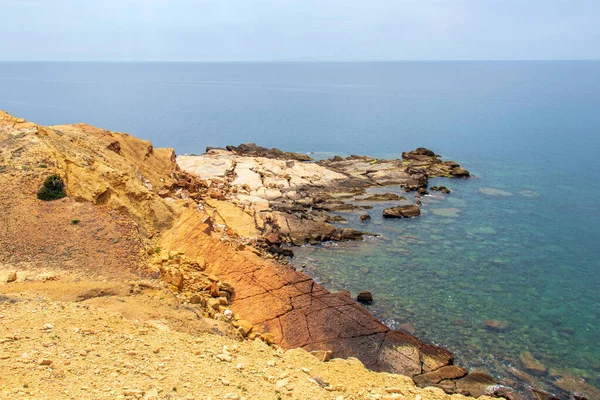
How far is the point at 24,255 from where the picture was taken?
A: 2020 centimetres

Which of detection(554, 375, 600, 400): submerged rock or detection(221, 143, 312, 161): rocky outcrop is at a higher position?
detection(221, 143, 312, 161): rocky outcrop

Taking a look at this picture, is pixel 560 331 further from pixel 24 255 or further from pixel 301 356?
pixel 24 255

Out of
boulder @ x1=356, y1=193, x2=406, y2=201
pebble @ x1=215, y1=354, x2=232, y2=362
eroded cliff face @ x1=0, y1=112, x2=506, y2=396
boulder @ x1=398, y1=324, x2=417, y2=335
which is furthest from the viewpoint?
boulder @ x1=356, y1=193, x2=406, y2=201

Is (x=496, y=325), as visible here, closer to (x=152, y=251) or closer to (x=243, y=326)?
(x=243, y=326)

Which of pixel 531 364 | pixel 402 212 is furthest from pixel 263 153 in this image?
pixel 531 364

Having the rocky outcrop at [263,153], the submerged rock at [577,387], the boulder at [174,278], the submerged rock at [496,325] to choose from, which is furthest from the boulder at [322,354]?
the rocky outcrop at [263,153]

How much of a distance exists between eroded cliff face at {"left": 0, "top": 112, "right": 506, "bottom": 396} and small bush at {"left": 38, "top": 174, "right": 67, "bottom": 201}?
36cm

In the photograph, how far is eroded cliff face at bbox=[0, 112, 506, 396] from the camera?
68.6 feet

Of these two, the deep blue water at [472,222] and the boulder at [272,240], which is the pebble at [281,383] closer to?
the deep blue water at [472,222]

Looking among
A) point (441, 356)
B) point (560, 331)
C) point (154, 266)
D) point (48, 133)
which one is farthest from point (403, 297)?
point (48, 133)

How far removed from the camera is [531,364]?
22656mm

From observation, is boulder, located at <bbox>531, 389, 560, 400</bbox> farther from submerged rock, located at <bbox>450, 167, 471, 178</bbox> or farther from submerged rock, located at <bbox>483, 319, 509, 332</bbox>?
submerged rock, located at <bbox>450, 167, 471, 178</bbox>

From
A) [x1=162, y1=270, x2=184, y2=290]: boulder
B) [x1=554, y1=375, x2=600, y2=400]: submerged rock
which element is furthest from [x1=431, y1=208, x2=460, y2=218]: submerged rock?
[x1=162, y1=270, x2=184, y2=290]: boulder

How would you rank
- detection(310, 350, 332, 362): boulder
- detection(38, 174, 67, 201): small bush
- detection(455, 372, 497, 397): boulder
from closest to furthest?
detection(310, 350, 332, 362): boulder → detection(455, 372, 497, 397): boulder → detection(38, 174, 67, 201): small bush
